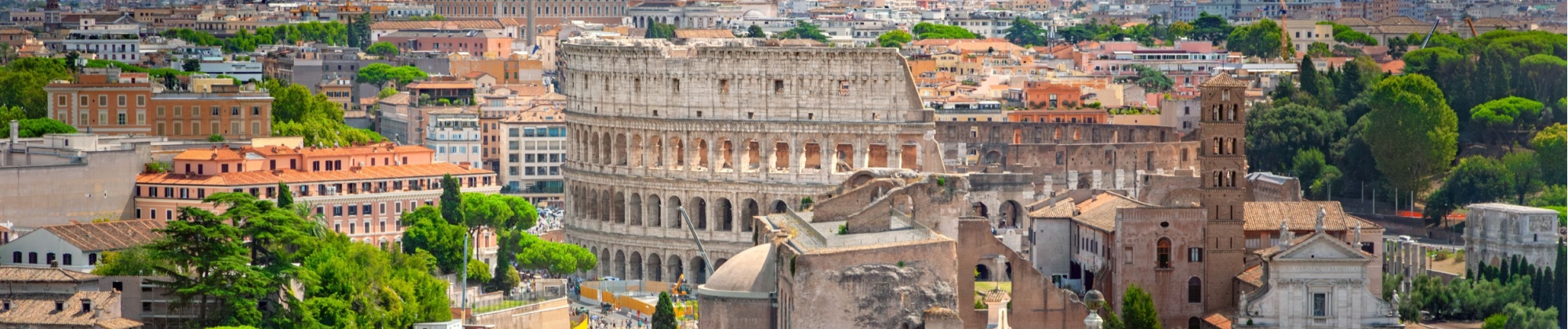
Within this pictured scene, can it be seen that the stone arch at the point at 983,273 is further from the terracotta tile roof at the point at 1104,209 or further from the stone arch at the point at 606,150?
the stone arch at the point at 606,150

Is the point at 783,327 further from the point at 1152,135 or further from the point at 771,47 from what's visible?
the point at 1152,135

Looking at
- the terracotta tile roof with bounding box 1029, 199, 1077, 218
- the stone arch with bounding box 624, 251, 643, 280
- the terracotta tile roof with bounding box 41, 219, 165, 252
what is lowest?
the stone arch with bounding box 624, 251, 643, 280

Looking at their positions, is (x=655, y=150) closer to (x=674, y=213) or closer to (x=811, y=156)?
(x=674, y=213)

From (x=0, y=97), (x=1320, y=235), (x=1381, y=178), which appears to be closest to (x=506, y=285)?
(x=1320, y=235)

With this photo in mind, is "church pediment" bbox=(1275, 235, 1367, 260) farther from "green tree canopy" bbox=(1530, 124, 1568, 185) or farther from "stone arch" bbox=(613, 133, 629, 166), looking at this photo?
"green tree canopy" bbox=(1530, 124, 1568, 185)

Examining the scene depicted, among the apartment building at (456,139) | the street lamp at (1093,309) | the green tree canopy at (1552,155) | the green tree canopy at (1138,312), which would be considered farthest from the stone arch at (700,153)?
the street lamp at (1093,309)

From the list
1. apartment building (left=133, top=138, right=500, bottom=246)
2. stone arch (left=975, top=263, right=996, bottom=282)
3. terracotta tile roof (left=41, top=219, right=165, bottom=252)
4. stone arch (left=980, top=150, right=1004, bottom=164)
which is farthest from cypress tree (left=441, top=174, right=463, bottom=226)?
stone arch (left=975, top=263, right=996, bottom=282)

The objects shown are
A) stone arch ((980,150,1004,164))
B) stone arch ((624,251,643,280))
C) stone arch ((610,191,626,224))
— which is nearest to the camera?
stone arch ((624,251,643,280))
